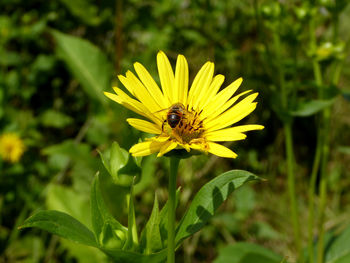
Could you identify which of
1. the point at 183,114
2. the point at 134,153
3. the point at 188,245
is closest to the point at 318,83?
the point at 183,114

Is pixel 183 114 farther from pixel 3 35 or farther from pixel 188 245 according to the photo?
pixel 3 35

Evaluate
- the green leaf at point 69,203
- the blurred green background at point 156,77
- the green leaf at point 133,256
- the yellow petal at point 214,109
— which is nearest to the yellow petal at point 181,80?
the yellow petal at point 214,109

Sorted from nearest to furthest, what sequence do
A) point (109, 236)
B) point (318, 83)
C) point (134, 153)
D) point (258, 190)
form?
point (134, 153) → point (109, 236) → point (318, 83) → point (258, 190)

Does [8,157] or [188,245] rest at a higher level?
[8,157]

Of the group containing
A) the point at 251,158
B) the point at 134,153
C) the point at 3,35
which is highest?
the point at 3,35

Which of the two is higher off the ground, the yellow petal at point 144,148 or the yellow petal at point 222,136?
the yellow petal at point 222,136

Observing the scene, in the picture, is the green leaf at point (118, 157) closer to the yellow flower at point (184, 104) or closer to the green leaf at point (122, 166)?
the green leaf at point (122, 166)
